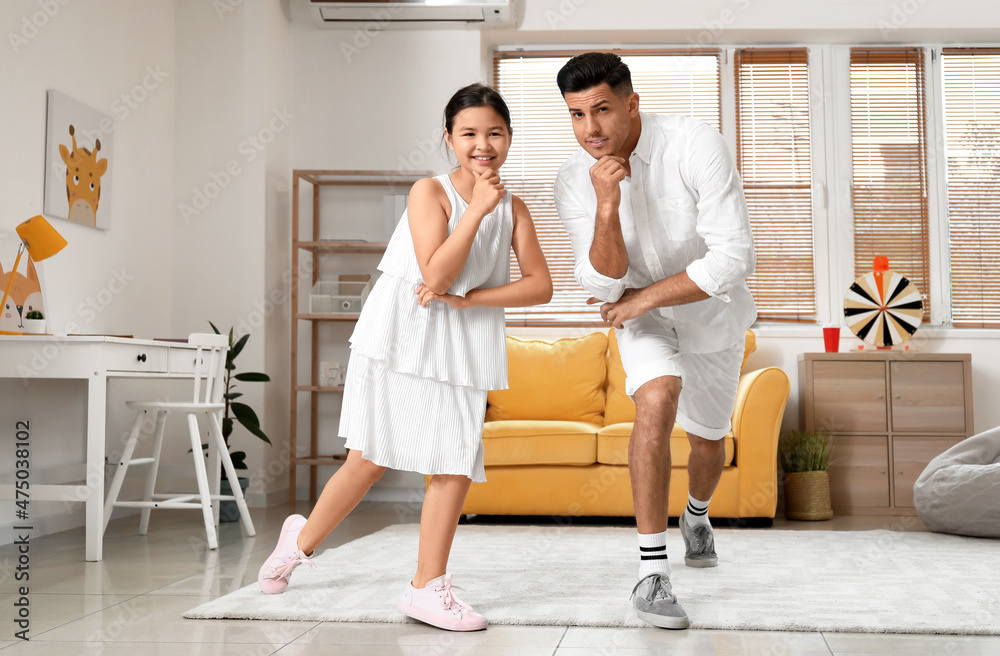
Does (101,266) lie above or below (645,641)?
above

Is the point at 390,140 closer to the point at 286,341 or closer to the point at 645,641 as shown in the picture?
the point at 286,341

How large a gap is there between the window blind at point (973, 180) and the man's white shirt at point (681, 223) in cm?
307

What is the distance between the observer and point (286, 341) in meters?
4.76

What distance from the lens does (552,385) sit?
4.14 m

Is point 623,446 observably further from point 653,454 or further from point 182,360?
point 182,360

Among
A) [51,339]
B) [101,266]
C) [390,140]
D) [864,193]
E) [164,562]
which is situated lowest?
[164,562]

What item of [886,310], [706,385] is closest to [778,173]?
[886,310]

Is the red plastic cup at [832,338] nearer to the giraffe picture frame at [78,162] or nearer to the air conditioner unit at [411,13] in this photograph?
the air conditioner unit at [411,13]

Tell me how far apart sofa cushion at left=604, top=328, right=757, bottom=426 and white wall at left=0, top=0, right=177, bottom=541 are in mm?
2298

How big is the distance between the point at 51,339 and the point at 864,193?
4.10 meters

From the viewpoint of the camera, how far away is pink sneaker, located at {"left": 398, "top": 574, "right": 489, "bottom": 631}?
1.80m

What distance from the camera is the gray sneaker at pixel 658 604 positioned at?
178 centimetres

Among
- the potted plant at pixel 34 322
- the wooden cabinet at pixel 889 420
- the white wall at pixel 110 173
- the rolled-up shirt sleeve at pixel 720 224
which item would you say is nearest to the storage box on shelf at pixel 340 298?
the white wall at pixel 110 173

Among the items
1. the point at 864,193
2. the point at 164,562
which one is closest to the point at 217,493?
the point at 164,562
